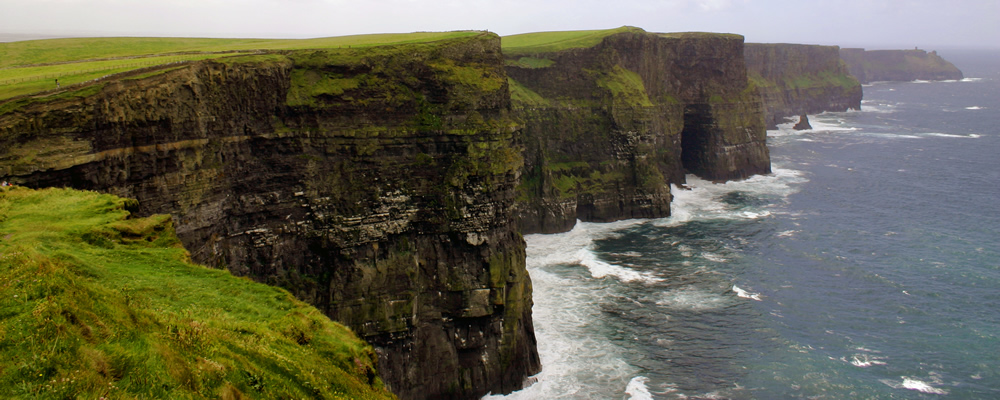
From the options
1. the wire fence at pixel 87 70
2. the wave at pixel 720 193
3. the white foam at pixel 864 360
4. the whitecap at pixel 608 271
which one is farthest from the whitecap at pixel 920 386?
the wire fence at pixel 87 70

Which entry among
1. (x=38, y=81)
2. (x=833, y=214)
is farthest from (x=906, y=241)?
(x=38, y=81)

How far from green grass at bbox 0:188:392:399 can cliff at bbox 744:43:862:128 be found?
145082 mm

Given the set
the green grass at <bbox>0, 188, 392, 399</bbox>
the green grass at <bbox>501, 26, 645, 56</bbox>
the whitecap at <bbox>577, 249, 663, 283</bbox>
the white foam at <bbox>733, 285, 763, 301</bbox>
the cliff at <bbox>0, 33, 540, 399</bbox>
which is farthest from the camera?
the green grass at <bbox>501, 26, 645, 56</bbox>

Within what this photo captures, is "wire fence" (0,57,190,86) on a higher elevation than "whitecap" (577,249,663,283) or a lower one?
higher

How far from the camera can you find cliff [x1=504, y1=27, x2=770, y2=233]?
7650cm

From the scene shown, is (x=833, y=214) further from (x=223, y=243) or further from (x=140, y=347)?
(x=140, y=347)

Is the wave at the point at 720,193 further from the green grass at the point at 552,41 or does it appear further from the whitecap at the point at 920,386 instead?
the whitecap at the point at 920,386

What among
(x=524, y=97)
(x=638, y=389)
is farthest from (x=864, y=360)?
(x=524, y=97)

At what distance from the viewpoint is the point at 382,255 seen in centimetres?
4147

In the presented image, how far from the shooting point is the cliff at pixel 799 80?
6112 inches

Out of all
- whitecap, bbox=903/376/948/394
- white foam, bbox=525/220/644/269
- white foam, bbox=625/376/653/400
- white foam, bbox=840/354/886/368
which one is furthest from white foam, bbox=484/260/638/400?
whitecap, bbox=903/376/948/394

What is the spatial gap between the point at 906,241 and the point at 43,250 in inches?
2792

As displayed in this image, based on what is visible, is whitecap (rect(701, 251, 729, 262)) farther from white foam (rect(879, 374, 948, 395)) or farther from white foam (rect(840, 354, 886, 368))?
white foam (rect(879, 374, 948, 395))

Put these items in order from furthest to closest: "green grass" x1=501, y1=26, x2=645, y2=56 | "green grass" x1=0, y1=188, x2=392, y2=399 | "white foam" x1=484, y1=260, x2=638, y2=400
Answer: "green grass" x1=501, y1=26, x2=645, y2=56 → "white foam" x1=484, y1=260, x2=638, y2=400 → "green grass" x1=0, y1=188, x2=392, y2=399
